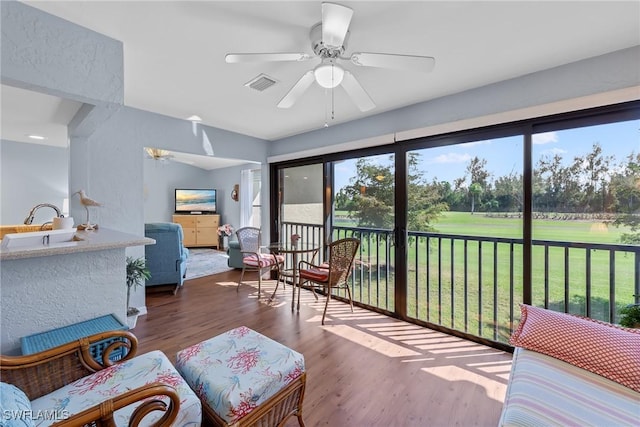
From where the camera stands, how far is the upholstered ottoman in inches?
45.1

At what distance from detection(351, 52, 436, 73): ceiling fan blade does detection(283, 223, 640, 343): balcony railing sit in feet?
6.03

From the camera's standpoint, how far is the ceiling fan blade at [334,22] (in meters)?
1.19

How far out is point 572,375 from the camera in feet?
4.33

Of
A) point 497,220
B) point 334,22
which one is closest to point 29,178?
point 334,22

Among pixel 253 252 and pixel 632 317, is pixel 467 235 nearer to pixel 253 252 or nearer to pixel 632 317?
pixel 632 317

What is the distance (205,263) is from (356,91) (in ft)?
16.8

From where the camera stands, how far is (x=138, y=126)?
3.06m

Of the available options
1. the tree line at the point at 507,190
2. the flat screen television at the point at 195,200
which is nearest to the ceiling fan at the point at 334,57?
the tree line at the point at 507,190

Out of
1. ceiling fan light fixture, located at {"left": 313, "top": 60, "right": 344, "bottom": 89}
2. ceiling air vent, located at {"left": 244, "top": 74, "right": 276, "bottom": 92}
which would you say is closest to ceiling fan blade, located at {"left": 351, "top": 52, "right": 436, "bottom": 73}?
ceiling fan light fixture, located at {"left": 313, "top": 60, "right": 344, "bottom": 89}

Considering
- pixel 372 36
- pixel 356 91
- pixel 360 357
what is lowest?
pixel 360 357

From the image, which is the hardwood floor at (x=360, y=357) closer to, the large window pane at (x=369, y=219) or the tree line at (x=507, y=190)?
the large window pane at (x=369, y=219)

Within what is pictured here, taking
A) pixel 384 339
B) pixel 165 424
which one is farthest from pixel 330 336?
pixel 165 424

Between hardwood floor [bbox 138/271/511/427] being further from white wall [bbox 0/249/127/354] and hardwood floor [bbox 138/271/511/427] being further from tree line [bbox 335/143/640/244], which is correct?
tree line [bbox 335/143/640/244]

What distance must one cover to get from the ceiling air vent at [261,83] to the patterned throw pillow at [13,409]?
7.37 ft
